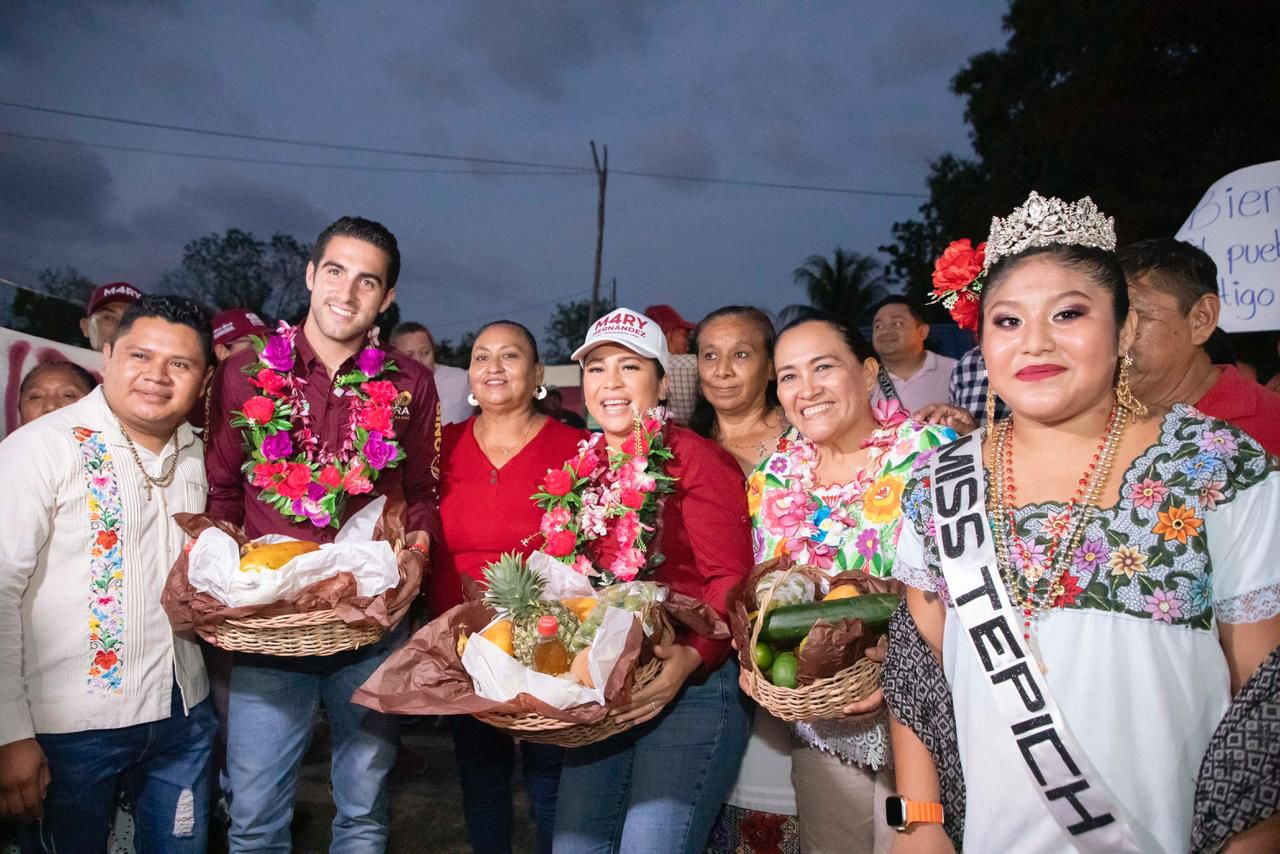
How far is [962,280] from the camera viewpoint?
8.41 ft

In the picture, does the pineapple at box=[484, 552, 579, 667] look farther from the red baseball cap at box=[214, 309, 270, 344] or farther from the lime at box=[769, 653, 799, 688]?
the red baseball cap at box=[214, 309, 270, 344]

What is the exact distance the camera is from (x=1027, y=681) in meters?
1.99

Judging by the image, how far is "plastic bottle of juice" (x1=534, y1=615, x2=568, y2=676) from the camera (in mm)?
2570

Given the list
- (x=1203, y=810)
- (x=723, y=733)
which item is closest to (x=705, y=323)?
(x=723, y=733)

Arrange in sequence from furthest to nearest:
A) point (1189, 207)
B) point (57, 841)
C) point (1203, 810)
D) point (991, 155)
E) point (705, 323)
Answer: point (991, 155)
point (1189, 207)
point (705, 323)
point (57, 841)
point (1203, 810)

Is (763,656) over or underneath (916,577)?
underneath

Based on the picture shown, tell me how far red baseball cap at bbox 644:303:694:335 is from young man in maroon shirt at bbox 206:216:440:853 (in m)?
2.69

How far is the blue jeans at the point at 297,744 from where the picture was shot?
10.1 ft

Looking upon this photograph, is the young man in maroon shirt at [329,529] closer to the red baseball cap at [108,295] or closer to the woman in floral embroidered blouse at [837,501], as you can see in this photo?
the woman in floral embroidered blouse at [837,501]

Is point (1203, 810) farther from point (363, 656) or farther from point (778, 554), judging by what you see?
point (363, 656)

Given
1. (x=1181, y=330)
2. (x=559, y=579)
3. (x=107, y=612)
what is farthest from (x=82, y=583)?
(x=1181, y=330)

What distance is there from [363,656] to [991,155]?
18.8 m

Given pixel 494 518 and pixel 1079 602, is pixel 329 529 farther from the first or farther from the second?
pixel 1079 602

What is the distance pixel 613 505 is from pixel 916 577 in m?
1.16
